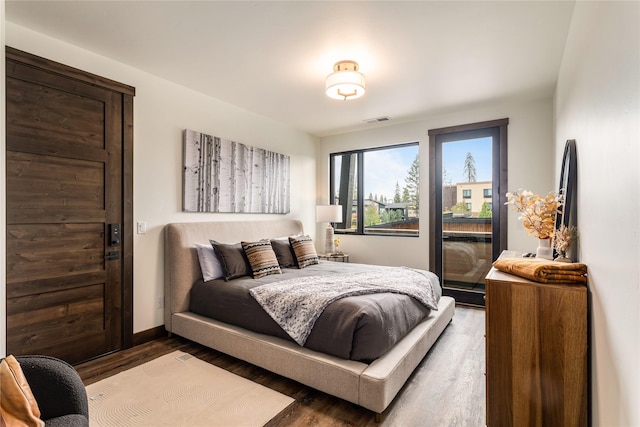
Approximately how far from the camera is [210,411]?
198 centimetres

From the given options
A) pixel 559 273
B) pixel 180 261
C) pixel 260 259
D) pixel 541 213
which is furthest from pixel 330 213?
pixel 559 273

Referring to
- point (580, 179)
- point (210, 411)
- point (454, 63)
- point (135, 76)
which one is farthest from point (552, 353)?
point (135, 76)

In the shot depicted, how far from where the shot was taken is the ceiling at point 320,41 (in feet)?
6.96

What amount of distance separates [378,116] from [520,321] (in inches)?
138

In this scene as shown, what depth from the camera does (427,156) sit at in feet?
14.9

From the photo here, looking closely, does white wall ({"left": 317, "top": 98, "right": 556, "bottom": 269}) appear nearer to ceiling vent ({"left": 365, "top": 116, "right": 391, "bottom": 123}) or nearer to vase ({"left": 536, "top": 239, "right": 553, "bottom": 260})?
ceiling vent ({"left": 365, "top": 116, "right": 391, "bottom": 123})

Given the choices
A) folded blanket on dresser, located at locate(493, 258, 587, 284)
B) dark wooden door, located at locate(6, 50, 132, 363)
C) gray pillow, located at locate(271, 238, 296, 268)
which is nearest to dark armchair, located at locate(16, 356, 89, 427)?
dark wooden door, located at locate(6, 50, 132, 363)

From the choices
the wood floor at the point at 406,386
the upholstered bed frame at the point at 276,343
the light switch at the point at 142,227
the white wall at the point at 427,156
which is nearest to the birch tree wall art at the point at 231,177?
the upholstered bed frame at the point at 276,343

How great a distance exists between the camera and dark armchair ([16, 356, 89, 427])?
3.93ft

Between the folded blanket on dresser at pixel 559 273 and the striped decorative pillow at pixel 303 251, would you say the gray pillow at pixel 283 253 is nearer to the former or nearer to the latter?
the striped decorative pillow at pixel 303 251

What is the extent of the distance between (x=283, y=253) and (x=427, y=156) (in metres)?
2.49

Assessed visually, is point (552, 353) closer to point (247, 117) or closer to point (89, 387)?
point (89, 387)

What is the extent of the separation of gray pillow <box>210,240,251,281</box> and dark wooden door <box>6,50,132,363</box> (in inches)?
32.1

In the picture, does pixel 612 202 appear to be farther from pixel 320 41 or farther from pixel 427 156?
pixel 427 156
